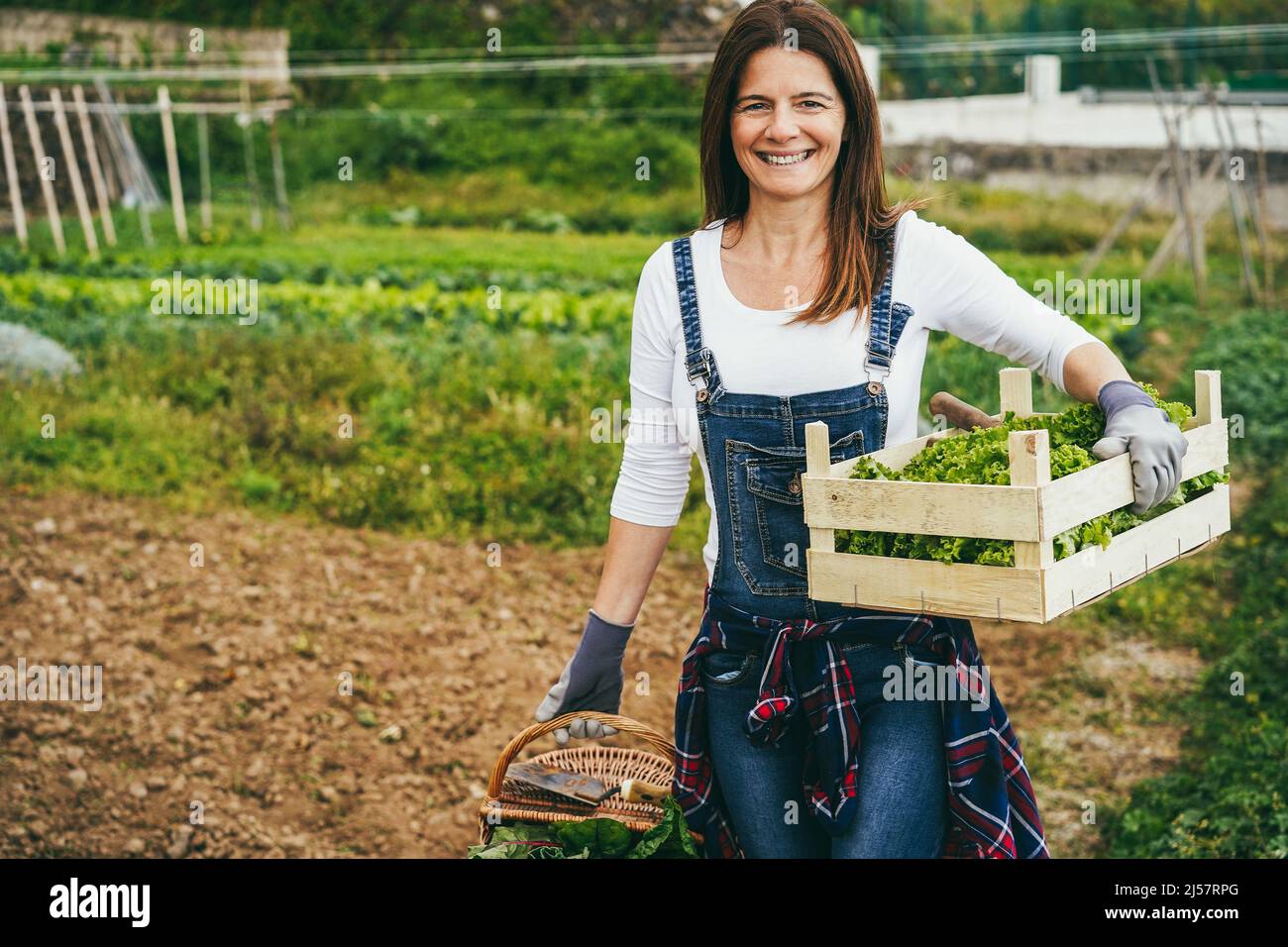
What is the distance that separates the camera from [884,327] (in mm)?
2631

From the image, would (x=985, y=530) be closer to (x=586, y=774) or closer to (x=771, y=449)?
(x=771, y=449)

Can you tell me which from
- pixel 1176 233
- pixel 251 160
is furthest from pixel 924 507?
pixel 251 160

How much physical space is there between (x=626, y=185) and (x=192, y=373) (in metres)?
11.9

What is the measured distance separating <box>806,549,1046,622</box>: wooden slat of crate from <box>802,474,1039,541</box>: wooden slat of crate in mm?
58

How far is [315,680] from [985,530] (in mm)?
3809

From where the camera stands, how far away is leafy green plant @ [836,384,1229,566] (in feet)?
7.84

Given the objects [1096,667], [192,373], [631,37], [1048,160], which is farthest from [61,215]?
[1096,667]

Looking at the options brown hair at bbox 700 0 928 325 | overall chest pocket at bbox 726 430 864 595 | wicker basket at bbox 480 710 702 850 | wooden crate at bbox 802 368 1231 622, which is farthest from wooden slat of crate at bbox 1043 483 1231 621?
wicker basket at bbox 480 710 702 850

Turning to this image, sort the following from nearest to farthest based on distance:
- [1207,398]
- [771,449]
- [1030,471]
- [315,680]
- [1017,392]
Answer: [1030,471]
[771,449]
[1207,398]
[1017,392]
[315,680]

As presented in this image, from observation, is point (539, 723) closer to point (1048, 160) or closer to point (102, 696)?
point (102, 696)

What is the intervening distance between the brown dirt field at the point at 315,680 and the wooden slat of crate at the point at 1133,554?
2209 mm

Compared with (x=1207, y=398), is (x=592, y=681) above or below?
below

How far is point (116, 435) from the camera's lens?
25.7ft

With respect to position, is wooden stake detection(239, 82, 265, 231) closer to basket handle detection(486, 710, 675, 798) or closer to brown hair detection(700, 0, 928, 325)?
basket handle detection(486, 710, 675, 798)
